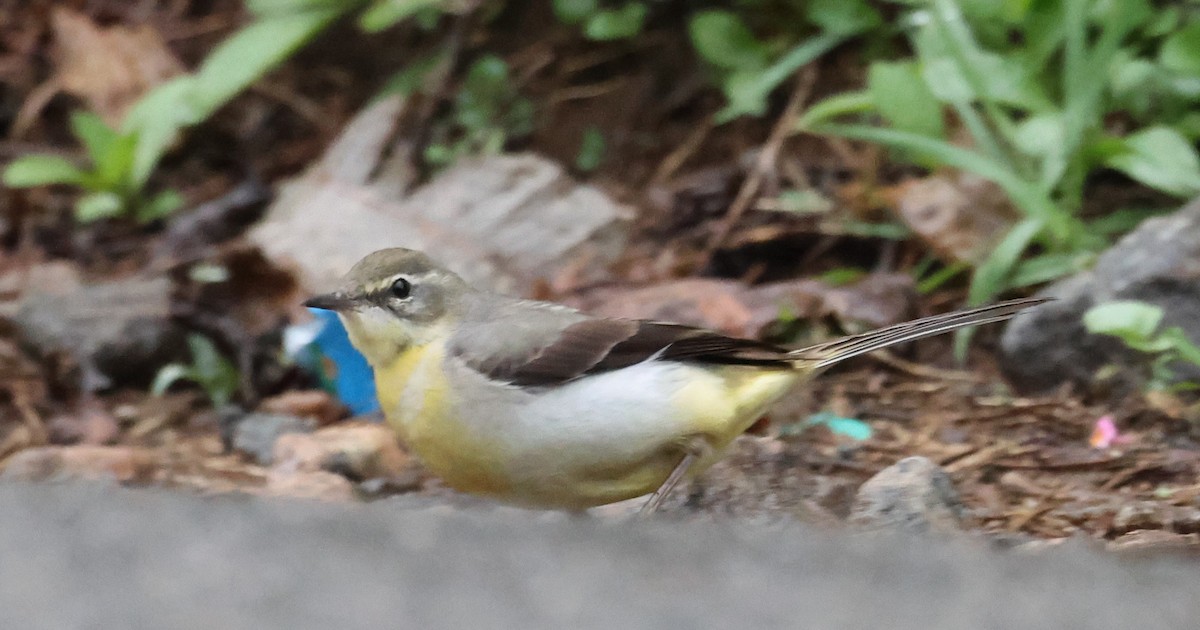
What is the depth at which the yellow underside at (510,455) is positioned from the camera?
3250mm

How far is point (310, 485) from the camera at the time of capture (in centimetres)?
376

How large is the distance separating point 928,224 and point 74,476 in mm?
3207

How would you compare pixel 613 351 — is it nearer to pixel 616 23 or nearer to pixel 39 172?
pixel 616 23

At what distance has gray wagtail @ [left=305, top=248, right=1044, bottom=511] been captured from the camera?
3260 millimetres

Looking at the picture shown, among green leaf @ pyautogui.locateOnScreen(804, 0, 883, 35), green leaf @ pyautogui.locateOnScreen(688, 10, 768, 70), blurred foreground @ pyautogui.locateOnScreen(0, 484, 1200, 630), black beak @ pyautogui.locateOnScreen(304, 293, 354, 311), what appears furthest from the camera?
green leaf @ pyautogui.locateOnScreen(688, 10, 768, 70)

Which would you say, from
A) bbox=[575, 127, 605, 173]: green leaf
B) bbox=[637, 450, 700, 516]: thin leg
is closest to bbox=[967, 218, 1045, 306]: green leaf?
bbox=[637, 450, 700, 516]: thin leg

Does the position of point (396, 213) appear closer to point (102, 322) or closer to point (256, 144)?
point (102, 322)

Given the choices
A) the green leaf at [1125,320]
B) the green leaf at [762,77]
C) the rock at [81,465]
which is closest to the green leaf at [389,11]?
the green leaf at [762,77]

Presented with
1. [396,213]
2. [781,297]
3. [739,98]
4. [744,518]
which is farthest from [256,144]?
[744,518]

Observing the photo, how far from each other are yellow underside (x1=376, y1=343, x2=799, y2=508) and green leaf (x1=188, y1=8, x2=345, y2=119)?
3.24m

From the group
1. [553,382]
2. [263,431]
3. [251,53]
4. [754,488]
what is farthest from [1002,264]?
[251,53]

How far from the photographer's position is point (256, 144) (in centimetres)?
734

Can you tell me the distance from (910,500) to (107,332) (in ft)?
11.7

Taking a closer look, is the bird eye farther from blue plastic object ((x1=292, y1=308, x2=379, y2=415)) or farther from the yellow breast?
blue plastic object ((x1=292, y1=308, x2=379, y2=415))
